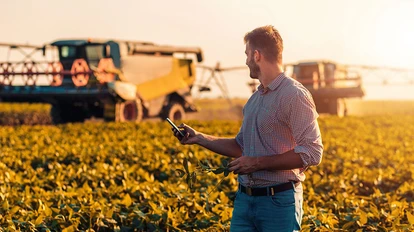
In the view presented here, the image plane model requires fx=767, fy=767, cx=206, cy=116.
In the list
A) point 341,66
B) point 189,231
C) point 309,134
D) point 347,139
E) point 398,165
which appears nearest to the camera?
point 309,134

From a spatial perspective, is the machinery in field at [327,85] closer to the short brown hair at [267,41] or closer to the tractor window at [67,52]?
the tractor window at [67,52]

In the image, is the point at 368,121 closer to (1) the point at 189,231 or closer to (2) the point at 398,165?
(2) the point at 398,165

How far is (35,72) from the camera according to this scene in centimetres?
2416

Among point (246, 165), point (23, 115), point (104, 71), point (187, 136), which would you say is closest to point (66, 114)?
point (104, 71)

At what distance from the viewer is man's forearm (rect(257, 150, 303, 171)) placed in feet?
14.5

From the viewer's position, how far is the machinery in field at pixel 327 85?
3459cm

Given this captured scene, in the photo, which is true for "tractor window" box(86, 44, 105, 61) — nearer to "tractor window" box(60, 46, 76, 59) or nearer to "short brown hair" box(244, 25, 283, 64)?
"tractor window" box(60, 46, 76, 59)

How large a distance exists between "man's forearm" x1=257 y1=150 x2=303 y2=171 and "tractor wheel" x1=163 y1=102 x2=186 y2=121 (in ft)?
75.0

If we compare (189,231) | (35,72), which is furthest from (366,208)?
(35,72)

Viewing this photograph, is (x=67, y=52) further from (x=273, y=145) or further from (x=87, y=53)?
(x=273, y=145)

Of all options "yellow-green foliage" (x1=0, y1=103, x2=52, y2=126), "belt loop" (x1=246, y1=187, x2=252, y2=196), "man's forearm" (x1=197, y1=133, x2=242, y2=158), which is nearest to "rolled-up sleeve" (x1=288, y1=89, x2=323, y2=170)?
"belt loop" (x1=246, y1=187, x2=252, y2=196)

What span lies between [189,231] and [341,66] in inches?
1305

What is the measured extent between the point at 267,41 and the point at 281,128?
54cm

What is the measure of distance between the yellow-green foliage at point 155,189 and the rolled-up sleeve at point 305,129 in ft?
3.18
